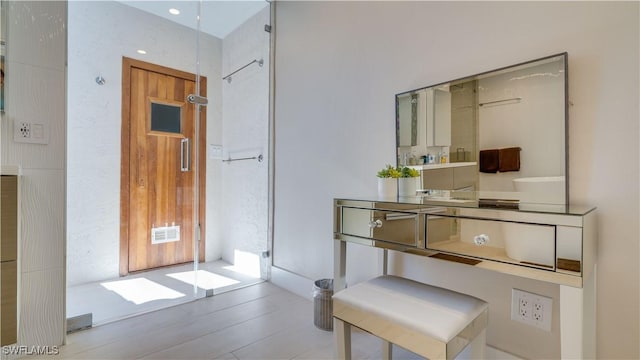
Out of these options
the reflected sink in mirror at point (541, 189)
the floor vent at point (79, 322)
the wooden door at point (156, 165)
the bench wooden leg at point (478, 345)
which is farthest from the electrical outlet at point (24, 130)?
the reflected sink in mirror at point (541, 189)

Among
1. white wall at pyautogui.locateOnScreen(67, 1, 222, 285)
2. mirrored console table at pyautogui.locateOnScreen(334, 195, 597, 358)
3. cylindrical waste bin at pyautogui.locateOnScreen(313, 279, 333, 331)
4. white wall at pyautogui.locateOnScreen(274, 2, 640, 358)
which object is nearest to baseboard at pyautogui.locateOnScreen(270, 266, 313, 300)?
white wall at pyautogui.locateOnScreen(274, 2, 640, 358)

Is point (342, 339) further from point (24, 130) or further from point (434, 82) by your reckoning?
point (24, 130)

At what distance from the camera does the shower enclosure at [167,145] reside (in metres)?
2.48

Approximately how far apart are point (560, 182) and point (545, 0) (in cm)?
73

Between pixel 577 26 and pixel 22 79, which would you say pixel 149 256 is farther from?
pixel 577 26

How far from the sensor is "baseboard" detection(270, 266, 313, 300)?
7.14 feet

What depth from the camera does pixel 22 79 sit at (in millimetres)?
1465

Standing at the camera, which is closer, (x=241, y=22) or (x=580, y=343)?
(x=580, y=343)

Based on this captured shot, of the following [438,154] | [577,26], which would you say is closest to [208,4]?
[438,154]

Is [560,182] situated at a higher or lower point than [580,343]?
higher

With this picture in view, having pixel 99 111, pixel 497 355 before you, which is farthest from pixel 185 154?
pixel 497 355

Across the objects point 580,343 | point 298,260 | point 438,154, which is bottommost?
Answer: point 298,260

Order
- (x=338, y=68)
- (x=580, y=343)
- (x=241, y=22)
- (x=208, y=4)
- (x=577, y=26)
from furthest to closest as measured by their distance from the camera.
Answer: (x=241, y=22) → (x=208, y=4) → (x=338, y=68) → (x=577, y=26) → (x=580, y=343)

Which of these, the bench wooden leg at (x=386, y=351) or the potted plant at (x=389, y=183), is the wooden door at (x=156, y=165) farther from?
the bench wooden leg at (x=386, y=351)
